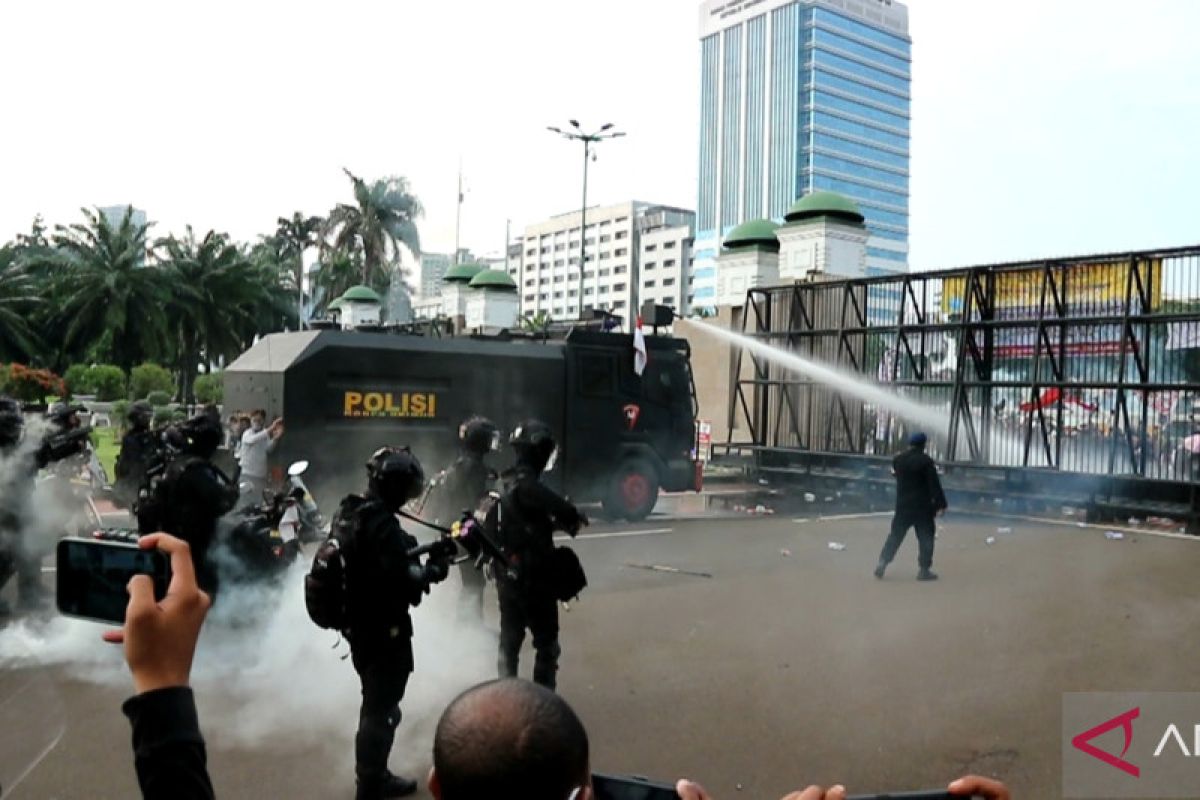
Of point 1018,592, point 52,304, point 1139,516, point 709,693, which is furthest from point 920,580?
point 52,304

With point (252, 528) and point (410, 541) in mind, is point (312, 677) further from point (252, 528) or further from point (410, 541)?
point (410, 541)

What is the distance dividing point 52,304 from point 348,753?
136 ft

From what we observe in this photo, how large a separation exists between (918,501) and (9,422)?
299 inches

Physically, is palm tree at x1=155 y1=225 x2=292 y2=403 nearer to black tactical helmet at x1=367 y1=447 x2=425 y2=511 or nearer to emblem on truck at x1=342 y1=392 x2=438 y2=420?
emblem on truck at x1=342 y1=392 x2=438 y2=420

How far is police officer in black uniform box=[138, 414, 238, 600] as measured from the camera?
5.70 m

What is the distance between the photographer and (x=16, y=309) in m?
40.4

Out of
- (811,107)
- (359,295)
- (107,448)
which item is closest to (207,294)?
(359,295)

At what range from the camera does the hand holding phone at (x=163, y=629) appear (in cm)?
147

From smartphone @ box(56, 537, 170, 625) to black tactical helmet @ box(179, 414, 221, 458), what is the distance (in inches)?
163

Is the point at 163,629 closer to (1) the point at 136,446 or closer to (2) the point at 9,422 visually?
(2) the point at 9,422

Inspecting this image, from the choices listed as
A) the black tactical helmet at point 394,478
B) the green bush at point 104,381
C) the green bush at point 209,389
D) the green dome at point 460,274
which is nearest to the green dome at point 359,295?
the green dome at point 460,274

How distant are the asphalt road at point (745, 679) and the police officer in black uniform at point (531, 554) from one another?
0.56m

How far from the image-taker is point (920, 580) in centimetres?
984

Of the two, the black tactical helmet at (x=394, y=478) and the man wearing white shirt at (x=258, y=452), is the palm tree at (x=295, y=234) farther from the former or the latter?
the black tactical helmet at (x=394, y=478)
